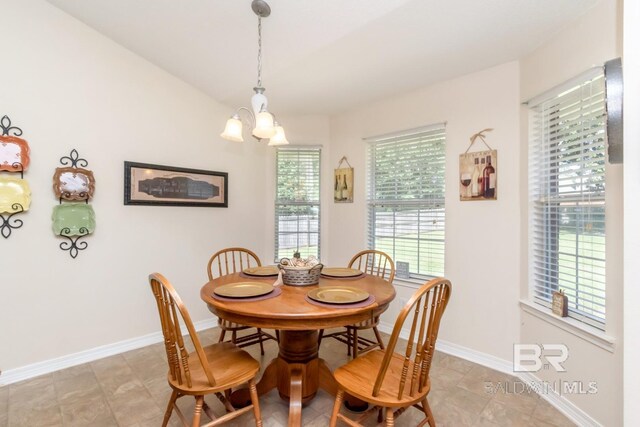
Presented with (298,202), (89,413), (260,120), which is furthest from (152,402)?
(298,202)

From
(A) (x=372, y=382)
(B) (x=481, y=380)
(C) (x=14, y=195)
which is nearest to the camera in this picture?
(A) (x=372, y=382)

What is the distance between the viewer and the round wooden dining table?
137cm

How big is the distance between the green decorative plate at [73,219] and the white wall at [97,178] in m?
0.06

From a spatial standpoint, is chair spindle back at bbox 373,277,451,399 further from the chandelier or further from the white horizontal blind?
the chandelier

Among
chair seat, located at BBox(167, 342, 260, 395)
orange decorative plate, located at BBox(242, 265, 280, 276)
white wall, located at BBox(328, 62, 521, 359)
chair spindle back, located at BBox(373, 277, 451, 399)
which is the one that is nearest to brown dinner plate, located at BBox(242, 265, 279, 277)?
orange decorative plate, located at BBox(242, 265, 280, 276)

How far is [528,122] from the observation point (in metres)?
2.16

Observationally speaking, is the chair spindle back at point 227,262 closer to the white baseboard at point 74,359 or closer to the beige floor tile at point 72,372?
the white baseboard at point 74,359

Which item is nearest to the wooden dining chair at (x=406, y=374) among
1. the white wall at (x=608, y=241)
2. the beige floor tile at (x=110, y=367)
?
the white wall at (x=608, y=241)

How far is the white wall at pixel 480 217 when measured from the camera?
2250 mm

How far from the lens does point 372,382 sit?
1.39m

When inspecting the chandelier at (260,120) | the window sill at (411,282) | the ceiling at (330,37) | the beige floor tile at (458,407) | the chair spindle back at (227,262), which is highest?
the ceiling at (330,37)

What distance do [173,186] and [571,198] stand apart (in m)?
3.24

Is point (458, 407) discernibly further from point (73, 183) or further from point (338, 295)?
point (73, 183)

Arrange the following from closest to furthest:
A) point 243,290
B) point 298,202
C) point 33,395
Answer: point 243,290 → point 33,395 → point 298,202
